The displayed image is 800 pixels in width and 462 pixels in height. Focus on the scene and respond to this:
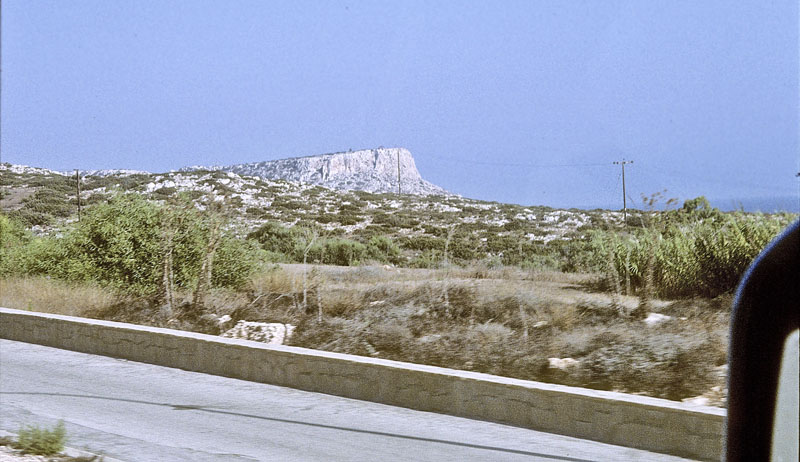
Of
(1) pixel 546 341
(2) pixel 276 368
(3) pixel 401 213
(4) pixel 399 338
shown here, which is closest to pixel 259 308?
(4) pixel 399 338

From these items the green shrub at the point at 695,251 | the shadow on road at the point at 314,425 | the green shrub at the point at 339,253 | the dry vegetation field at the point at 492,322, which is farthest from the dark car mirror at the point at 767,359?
the green shrub at the point at 339,253

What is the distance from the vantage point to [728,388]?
3.49 ft

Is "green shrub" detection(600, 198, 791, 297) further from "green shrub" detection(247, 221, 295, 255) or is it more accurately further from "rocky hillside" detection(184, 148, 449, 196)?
"rocky hillside" detection(184, 148, 449, 196)

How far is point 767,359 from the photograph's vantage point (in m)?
1.00

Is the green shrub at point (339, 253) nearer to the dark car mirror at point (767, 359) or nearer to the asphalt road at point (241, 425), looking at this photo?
the asphalt road at point (241, 425)

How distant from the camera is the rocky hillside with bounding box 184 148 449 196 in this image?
12800cm

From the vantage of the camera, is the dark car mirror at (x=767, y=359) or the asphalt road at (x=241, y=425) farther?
the asphalt road at (x=241, y=425)

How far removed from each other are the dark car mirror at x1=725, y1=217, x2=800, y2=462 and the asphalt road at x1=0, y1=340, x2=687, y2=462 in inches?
223

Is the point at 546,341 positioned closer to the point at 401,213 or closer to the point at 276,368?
the point at 276,368

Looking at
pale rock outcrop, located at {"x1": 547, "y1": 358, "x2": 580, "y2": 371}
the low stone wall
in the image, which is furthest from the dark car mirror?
pale rock outcrop, located at {"x1": 547, "y1": 358, "x2": 580, "y2": 371}

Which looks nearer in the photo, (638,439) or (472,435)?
(638,439)

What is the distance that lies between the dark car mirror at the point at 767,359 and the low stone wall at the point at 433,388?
3.42 metres

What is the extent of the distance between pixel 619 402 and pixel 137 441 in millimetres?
4133

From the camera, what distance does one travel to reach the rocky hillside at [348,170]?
128 metres
